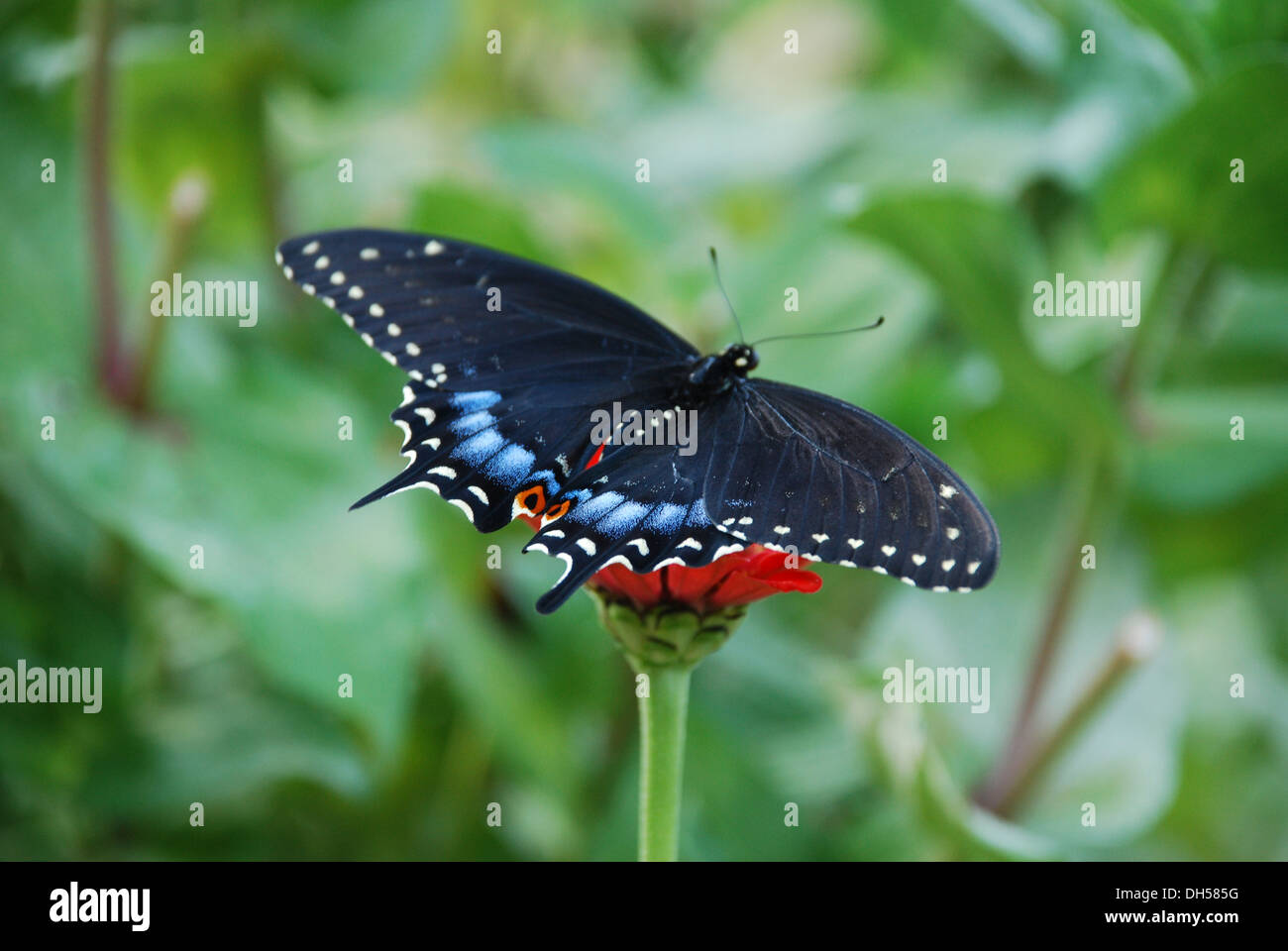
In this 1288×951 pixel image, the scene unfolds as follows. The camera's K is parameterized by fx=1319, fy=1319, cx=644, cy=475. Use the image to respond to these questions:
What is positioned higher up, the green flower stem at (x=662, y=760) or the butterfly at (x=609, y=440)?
the butterfly at (x=609, y=440)

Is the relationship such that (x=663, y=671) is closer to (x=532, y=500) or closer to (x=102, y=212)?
(x=532, y=500)

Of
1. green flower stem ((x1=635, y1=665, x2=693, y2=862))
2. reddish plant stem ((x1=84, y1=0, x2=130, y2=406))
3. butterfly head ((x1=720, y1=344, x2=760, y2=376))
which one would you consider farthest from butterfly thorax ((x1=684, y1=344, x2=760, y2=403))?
reddish plant stem ((x1=84, y1=0, x2=130, y2=406))

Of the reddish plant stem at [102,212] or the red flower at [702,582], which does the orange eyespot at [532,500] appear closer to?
the red flower at [702,582]

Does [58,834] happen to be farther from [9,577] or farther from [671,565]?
[671,565]

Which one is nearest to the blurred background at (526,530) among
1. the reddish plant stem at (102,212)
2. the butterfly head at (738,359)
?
the reddish plant stem at (102,212)

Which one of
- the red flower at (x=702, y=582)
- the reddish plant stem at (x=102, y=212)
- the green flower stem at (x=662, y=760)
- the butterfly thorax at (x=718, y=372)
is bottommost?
the green flower stem at (x=662, y=760)

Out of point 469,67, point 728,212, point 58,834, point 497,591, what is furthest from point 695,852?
point 469,67
